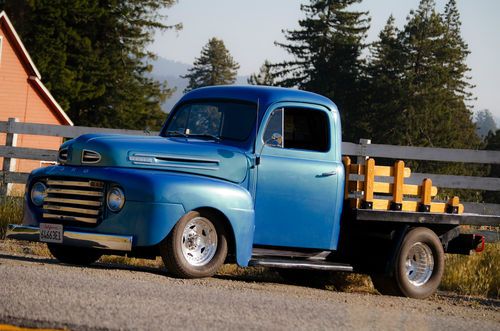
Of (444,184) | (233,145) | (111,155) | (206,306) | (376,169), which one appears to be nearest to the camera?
(206,306)

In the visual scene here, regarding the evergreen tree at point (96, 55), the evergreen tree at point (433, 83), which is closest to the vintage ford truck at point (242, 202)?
the evergreen tree at point (96, 55)

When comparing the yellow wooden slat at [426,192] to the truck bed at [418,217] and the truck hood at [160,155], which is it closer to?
the truck bed at [418,217]

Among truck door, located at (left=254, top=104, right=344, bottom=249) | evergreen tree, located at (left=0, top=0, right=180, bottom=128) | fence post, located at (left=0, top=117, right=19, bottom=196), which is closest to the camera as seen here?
truck door, located at (left=254, top=104, right=344, bottom=249)

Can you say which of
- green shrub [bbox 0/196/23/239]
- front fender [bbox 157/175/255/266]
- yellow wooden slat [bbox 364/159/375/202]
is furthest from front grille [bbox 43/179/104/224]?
green shrub [bbox 0/196/23/239]

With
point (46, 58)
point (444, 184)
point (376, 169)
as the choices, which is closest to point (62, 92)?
point (46, 58)

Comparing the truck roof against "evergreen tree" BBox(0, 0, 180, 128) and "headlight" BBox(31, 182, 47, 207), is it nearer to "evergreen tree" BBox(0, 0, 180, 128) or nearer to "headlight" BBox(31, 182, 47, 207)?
"headlight" BBox(31, 182, 47, 207)

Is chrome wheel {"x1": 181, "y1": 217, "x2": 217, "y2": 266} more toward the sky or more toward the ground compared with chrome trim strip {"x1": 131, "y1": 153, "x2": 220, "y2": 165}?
more toward the ground

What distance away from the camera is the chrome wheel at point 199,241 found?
9.38 m

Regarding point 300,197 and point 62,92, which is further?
point 62,92

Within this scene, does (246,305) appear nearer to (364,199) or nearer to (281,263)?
(281,263)

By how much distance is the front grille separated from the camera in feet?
30.9

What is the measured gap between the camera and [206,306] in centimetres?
745

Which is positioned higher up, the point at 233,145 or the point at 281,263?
the point at 233,145

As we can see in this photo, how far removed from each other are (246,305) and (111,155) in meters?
2.52
